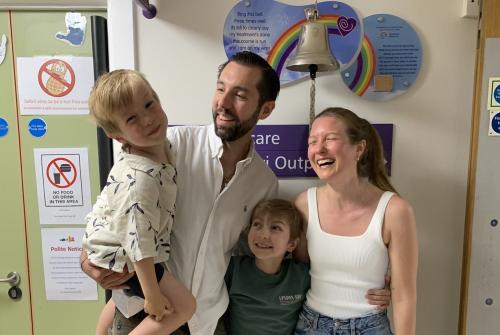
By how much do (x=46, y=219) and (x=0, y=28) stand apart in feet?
3.03

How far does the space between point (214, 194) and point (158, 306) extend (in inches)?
16.1

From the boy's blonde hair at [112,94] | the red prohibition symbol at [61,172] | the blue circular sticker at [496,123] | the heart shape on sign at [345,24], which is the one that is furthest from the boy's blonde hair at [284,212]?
the red prohibition symbol at [61,172]

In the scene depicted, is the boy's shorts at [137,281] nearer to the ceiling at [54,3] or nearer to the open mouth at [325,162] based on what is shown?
the open mouth at [325,162]

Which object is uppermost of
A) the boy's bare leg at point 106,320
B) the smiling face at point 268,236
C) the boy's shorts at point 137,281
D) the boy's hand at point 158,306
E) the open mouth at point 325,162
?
Answer: the open mouth at point 325,162

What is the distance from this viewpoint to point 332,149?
4.58 feet

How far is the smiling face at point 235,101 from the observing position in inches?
56.1

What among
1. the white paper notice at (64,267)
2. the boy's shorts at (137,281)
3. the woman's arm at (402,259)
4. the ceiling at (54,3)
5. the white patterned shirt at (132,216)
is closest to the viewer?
the white patterned shirt at (132,216)

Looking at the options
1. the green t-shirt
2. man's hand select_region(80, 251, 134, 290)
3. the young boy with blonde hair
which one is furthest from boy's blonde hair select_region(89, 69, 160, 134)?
the green t-shirt

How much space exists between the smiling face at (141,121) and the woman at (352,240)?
531 millimetres

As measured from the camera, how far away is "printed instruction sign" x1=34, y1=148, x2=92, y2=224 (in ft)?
6.58

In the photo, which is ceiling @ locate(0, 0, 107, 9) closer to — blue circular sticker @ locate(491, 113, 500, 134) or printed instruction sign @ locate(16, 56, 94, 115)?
printed instruction sign @ locate(16, 56, 94, 115)

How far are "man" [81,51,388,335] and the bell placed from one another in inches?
5.1

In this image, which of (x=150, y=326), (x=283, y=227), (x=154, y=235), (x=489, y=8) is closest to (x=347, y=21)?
(x=489, y=8)

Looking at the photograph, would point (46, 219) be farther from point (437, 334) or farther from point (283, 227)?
point (437, 334)
